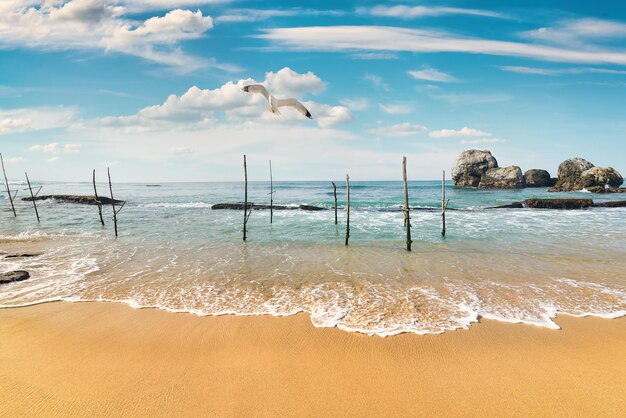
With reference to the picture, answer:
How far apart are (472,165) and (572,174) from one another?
55.3 feet

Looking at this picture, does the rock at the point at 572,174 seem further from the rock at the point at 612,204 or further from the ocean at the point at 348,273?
the ocean at the point at 348,273

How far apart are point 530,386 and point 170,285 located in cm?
912

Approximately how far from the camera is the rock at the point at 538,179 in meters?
64.4

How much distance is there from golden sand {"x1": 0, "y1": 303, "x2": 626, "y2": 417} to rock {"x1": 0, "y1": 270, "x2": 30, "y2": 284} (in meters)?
4.08

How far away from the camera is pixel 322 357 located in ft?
18.5

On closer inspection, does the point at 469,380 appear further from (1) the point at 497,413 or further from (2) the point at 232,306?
(2) the point at 232,306

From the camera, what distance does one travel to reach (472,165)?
2591 inches

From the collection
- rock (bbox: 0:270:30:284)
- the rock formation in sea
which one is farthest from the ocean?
the rock formation in sea

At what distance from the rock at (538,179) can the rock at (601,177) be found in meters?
13.3

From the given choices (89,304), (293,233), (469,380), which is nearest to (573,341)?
(469,380)

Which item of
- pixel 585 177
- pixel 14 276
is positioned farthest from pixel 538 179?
pixel 14 276

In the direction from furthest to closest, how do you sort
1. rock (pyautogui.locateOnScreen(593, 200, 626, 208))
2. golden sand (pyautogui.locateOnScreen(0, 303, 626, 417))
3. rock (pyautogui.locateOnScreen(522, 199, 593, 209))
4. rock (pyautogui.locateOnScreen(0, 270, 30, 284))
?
rock (pyautogui.locateOnScreen(593, 200, 626, 208))
rock (pyautogui.locateOnScreen(522, 199, 593, 209))
rock (pyautogui.locateOnScreen(0, 270, 30, 284))
golden sand (pyautogui.locateOnScreen(0, 303, 626, 417))

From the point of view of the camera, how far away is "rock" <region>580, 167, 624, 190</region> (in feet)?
162

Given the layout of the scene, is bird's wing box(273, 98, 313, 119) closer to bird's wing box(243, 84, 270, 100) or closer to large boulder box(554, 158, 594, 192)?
bird's wing box(243, 84, 270, 100)
